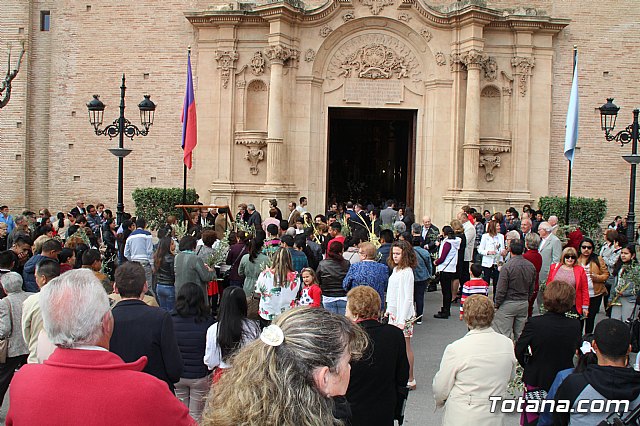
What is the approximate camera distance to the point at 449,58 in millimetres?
21547

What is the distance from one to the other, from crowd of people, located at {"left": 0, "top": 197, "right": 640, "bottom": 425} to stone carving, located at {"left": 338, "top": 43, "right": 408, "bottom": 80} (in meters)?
8.93

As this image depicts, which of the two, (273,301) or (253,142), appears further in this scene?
(253,142)

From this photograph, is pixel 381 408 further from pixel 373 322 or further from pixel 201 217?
pixel 201 217

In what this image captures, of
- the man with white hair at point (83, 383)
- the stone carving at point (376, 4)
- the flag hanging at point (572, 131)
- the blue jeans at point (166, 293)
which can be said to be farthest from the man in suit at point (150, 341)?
the stone carving at point (376, 4)

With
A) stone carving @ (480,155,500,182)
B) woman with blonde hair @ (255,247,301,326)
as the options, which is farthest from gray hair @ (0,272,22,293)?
stone carving @ (480,155,500,182)

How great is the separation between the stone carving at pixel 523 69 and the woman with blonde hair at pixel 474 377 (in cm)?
1763

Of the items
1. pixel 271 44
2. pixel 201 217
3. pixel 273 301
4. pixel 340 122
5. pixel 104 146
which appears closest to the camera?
pixel 273 301

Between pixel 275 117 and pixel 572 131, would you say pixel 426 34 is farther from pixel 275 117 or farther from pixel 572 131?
pixel 572 131

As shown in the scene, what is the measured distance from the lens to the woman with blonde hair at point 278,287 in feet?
27.6

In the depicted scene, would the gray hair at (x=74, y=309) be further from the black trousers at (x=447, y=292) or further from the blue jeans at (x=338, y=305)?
the black trousers at (x=447, y=292)

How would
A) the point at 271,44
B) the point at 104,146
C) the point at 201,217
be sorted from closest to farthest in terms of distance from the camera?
the point at 201,217 < the point at 271,44 < the point at 104,146

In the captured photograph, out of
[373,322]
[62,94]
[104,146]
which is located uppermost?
[62,94]

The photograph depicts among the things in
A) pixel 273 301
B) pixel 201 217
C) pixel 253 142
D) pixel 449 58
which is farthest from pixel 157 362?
pixel 449 58

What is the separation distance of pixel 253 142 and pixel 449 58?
21.7 ft
